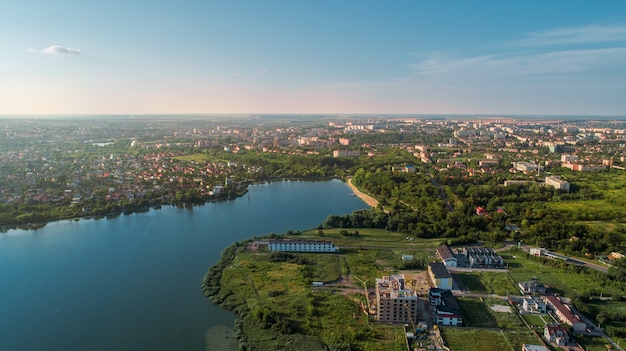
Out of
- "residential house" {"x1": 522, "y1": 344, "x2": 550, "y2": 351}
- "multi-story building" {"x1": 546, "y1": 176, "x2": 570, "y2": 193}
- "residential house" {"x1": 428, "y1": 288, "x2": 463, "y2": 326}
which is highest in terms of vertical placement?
"multi-story building" {"x1": 546, "y1": 176, "x2": 570, "y2": 193}

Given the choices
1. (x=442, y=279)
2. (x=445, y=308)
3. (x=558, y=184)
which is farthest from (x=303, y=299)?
(x=558, y=184)

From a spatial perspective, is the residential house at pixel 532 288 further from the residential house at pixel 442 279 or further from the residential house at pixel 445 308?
the residential house at pixel 445 308

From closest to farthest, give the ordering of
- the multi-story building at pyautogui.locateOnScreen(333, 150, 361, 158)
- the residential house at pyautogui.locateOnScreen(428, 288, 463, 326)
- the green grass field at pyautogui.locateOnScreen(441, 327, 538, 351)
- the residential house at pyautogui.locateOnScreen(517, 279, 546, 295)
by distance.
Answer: the green grass field at pyautogui.locateOnScreen(441, 327, 538, 351)
the residential house at pyautogui.locateOnScreen(428, 288, 463, 326)
the residential house at pyautogui.locateOnScreen(517, 279, 546, 295)
the multi-story building at pyautogui.locateOnScreen(333, 150, 361, 158)

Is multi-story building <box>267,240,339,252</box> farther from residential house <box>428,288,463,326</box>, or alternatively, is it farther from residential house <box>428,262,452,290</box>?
residential house <box>428,288,463,326</box>

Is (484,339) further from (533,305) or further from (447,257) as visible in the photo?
(447,257)

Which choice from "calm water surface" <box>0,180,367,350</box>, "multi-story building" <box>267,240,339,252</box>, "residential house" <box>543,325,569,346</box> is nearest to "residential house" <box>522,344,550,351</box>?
"residential house" <box>543,325,569,346</box>

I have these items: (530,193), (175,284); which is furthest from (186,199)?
(530,193)

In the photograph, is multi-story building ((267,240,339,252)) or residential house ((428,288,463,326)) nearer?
residential house ((428,288,463,326))
